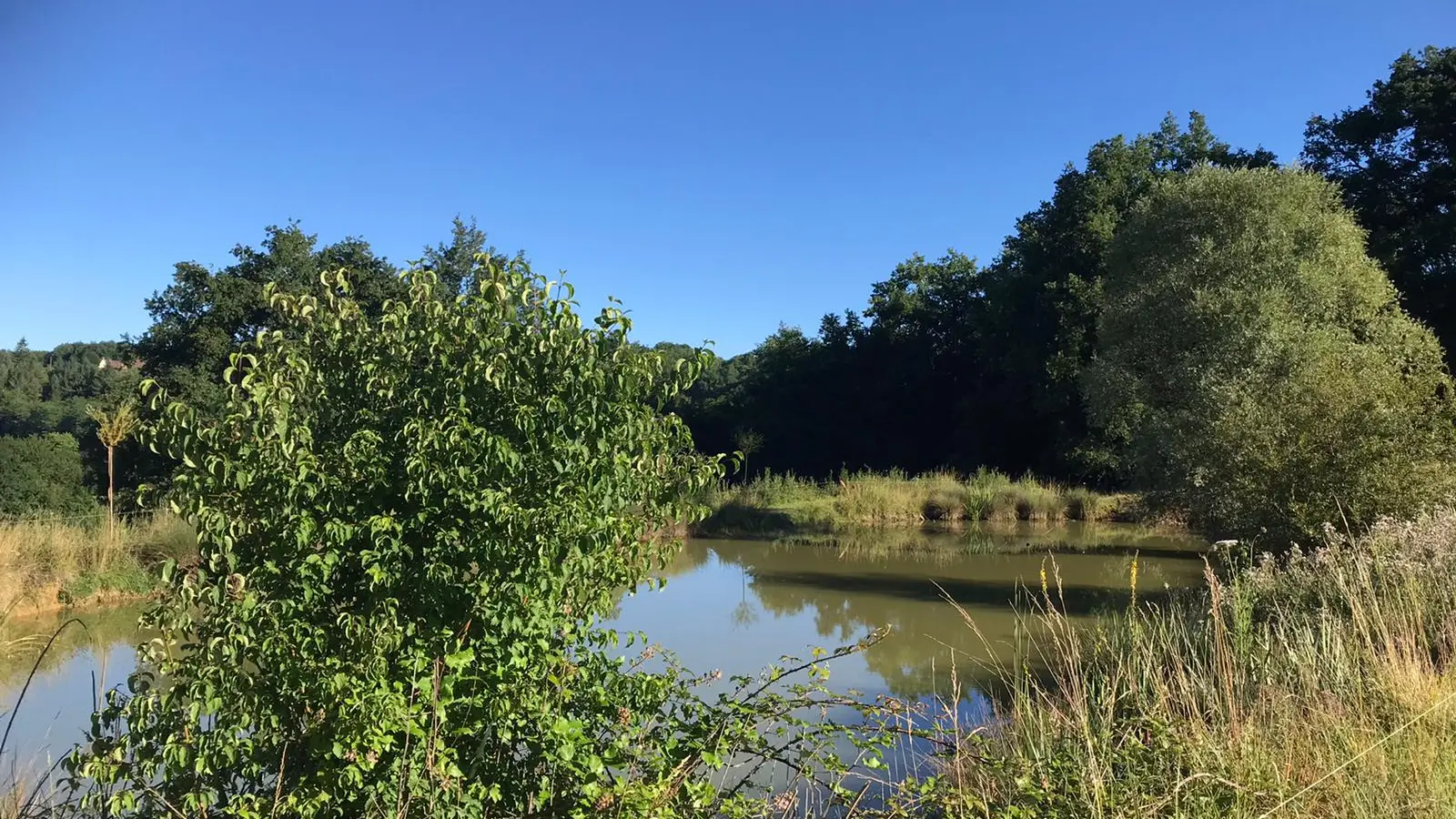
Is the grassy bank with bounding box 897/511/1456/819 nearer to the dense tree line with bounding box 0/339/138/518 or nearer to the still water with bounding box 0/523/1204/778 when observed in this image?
the still water with bounding box 0/523/1204/778

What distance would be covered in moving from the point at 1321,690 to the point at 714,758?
91.0 inches

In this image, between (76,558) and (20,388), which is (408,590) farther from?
(20,388)

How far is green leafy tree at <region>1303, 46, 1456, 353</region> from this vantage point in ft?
59.5

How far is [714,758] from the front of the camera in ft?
8.39

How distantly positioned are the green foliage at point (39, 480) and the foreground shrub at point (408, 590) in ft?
46.9

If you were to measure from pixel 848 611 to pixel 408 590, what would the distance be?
8.25m

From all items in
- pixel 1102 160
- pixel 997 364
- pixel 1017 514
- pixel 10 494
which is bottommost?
pixel 1017 514

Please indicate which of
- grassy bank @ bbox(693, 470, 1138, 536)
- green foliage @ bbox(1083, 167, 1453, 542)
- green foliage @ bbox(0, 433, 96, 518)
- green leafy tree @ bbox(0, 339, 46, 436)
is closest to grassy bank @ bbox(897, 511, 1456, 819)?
green foliage @ bbox(1083, 167, 1453, 542)

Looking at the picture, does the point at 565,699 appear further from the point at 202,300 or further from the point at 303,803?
the point at 202,300

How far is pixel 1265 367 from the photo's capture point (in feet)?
40.5

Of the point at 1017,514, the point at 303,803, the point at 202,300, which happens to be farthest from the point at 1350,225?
the point at 202,300

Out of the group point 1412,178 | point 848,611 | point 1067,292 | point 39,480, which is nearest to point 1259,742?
point 848,611

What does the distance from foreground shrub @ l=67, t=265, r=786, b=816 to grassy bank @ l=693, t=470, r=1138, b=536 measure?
55.5 feet

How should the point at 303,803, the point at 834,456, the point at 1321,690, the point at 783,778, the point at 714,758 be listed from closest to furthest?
the point at 303,803, the point at 714,758, the point at 1321,690, the point at 783,778, the point at 834,456
